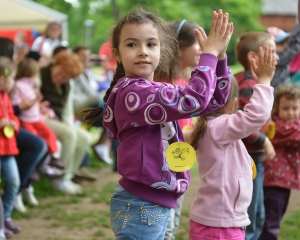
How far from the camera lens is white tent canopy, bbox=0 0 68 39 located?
9.97 m

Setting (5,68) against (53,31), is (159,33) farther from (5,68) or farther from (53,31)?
(53,31)

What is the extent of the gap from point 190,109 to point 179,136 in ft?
1.27

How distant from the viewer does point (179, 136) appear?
8.08ft

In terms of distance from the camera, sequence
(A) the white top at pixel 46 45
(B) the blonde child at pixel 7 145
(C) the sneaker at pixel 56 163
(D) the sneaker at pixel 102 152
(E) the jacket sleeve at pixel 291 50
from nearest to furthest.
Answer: (E) the jacket sleeve at pixel 291 50
(B) the blonde child at pixel 7 145
(C) the sneaker at pixel 56 163
(D) the sneaker at pixel 102 152
(A) the white top at pixel 46 45

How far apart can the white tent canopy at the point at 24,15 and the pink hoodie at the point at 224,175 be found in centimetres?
806

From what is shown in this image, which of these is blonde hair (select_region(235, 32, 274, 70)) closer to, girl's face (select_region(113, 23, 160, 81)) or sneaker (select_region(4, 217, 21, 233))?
girl's face (select_region(113, 23, 160, 81))

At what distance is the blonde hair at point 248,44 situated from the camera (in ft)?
12.1

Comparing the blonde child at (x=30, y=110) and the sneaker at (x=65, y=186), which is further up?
the blonde child at (x=30, y=110)

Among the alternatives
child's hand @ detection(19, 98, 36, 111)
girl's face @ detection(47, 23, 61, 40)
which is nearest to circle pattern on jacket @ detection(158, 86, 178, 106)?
child's hand @ detection(19, 98, 36, 111)

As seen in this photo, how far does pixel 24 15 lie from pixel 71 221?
6480 millimetres

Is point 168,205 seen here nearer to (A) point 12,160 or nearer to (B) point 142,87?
(B) point 142,87

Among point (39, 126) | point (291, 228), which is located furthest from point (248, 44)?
point (39, 126)

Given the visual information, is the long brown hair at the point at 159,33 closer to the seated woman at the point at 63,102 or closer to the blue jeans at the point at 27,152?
the blue jeans at the point at 27,152

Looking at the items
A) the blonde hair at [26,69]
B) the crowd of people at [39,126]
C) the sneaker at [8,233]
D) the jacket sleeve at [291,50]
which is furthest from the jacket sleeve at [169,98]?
the blonde hair at [26,69]
